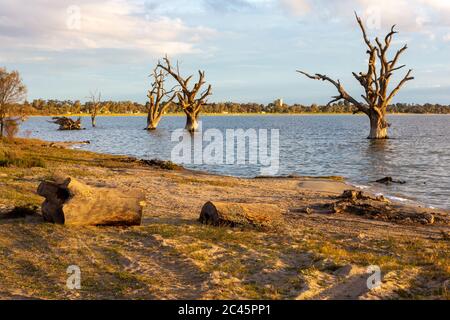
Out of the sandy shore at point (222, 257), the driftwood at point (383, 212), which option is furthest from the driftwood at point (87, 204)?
the driftwood at point (383, 212)

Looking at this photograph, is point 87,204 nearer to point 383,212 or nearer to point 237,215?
point 237,215

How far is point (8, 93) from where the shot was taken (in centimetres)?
3788

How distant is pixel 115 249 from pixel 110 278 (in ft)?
4.83

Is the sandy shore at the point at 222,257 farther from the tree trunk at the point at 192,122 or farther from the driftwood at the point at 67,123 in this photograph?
the driftwood at the point at 67,123

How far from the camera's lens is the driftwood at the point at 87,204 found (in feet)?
31.9

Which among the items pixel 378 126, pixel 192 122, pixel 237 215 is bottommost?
pixel 237 215

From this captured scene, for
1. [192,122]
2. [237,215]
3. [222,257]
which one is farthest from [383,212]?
[192,122]

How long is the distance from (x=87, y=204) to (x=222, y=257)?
333 centimetres

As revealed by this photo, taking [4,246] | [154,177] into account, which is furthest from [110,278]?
[154,177]

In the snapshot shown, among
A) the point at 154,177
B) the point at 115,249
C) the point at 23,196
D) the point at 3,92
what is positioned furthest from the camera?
the point at 3,92

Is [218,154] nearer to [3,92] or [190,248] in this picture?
[3,92]

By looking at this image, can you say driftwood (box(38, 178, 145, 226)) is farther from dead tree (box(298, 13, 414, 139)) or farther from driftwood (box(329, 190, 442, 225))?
dead tree (box(298, 13, 414, 139))

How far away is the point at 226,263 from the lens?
313 inches

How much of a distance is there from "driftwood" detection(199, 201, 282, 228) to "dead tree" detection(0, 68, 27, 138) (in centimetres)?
3192
